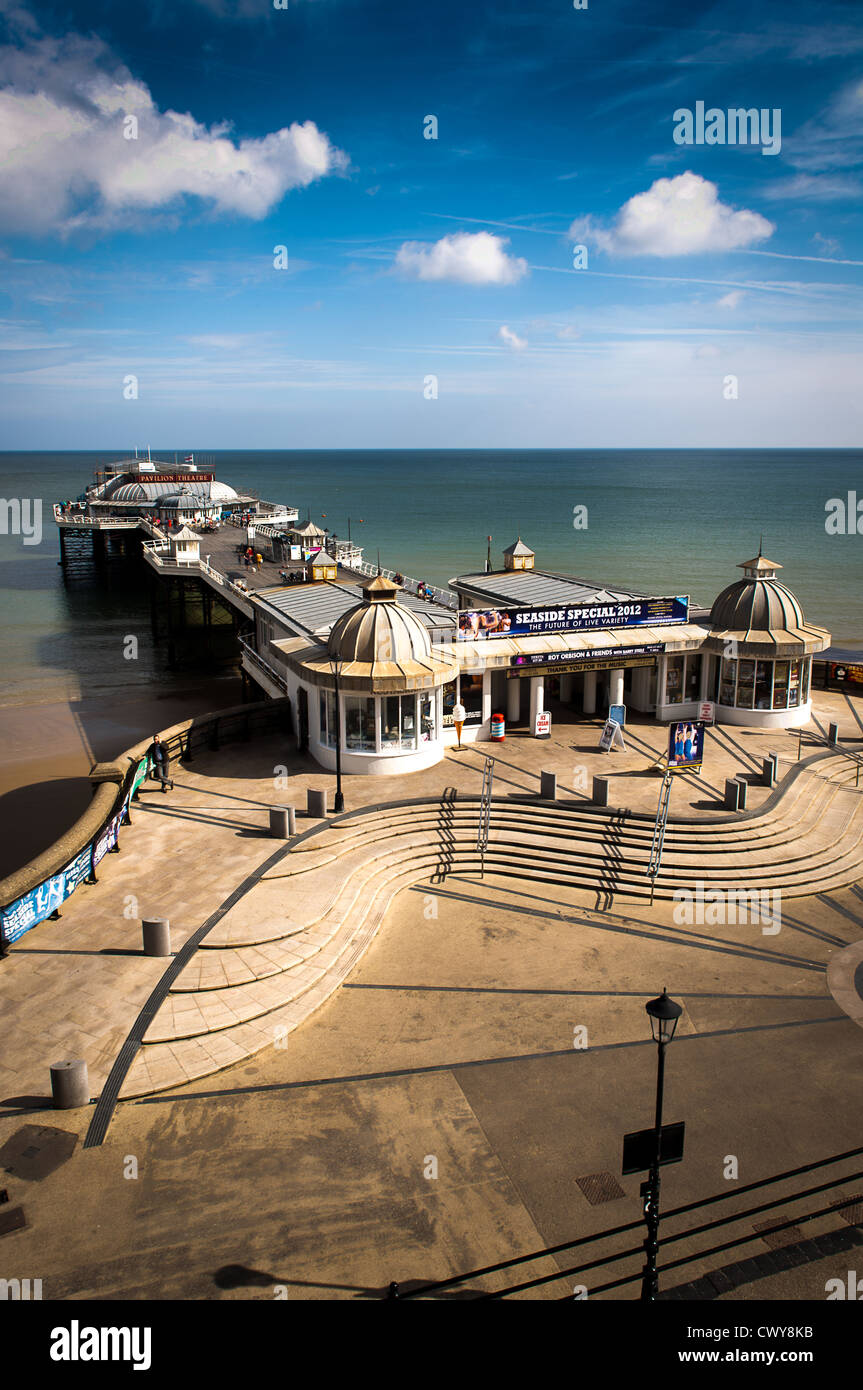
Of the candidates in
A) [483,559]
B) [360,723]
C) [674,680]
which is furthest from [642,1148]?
[483,559]

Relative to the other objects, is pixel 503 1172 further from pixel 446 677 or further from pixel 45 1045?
pixel 446 677

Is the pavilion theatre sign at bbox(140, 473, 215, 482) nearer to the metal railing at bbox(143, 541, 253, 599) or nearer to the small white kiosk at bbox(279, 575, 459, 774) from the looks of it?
the metal railing at bbox(143, 541, 253, 599)

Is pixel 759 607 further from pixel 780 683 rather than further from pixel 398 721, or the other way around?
pixel 398 721

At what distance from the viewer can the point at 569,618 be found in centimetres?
2873

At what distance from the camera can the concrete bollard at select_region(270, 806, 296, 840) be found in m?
20.4

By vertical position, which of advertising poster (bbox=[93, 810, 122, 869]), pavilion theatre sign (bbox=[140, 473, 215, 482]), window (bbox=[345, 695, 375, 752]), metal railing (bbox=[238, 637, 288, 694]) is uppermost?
pavilion theatre sign (bbox=[140, 473, 215, 482])

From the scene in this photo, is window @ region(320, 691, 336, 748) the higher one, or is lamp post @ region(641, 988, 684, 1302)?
window @ region(320, 691, 336, 748)

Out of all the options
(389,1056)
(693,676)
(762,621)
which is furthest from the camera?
(693,676)

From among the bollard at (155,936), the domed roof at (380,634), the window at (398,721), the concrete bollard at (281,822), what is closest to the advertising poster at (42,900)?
the bollard at (155,936)

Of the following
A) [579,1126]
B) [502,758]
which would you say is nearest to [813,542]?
[502,758]

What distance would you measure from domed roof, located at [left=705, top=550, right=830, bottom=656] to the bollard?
20716 millimetres

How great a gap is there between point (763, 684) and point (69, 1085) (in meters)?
24.4

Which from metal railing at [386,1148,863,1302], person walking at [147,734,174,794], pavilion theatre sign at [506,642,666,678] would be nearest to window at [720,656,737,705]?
pavilion theatre sign at [506,642,666,678]

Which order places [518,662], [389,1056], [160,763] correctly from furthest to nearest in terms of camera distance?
1. [518,662]
2. [160,763]
3. [389,1056]
